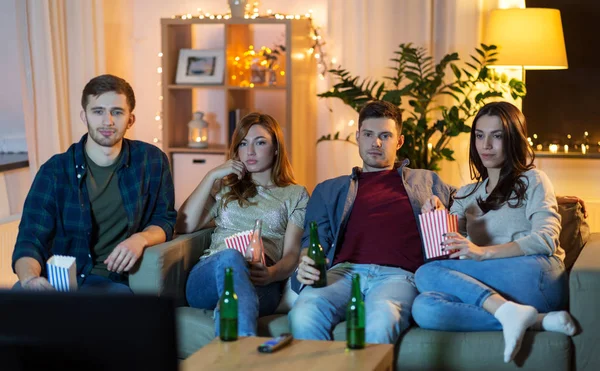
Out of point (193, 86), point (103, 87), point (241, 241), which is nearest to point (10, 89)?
point (193, 86)

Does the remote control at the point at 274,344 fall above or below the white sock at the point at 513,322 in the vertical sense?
above

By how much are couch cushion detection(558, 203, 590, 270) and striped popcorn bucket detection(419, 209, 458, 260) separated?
1.92ft

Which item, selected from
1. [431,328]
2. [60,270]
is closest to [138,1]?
[60,270]

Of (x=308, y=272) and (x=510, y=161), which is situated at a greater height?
(x=510, y=161)

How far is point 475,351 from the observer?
264cm

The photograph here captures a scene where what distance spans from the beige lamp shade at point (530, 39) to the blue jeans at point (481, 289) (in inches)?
66.5

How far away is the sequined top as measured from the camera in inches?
125

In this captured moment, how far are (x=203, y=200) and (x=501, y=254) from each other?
1138 millimetres

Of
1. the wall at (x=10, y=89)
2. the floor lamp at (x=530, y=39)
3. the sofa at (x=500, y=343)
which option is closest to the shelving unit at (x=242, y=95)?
the wall at (x=10, y=89)

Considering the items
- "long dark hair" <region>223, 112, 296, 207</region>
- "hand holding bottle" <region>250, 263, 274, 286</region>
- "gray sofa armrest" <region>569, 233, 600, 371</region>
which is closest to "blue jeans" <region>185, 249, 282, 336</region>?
"hand holding bottle" <region>250, 263, 274, 286</region>

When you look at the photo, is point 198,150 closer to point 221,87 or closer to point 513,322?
point 221,87

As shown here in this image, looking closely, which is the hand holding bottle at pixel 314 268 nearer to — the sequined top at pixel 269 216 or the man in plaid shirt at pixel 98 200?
the sequined top at pixel 269 216

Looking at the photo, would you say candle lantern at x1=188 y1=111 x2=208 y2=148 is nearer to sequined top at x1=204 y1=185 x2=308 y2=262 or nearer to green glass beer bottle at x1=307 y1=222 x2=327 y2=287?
sequined top at x1=204 y1=185 x2=308 y2=262

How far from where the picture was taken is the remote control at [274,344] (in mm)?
2204
